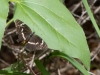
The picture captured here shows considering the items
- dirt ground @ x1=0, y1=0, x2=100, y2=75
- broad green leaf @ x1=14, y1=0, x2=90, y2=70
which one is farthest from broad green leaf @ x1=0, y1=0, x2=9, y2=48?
dirt ground @ x1=0, y1=0, x2=100, y2=75

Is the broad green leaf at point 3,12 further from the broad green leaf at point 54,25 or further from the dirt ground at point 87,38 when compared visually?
the dirt ground at point 87,38

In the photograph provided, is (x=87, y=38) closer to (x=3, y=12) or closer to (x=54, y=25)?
(x=54, y=25)

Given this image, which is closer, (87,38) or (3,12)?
(3,12)

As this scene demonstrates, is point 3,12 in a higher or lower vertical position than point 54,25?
higher

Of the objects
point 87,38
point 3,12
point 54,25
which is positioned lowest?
point 87,38

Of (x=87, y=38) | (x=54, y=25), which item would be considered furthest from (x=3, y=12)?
(x=87, y=38)

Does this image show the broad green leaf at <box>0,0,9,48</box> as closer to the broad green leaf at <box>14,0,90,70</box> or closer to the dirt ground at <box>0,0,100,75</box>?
the broad green leaf at <box>14,0,90,70</box>

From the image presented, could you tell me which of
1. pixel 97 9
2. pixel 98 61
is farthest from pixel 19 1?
pixel 98 61

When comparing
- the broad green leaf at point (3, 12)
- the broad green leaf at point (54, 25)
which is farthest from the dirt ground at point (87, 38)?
the broad green leaf at point (3, 12)

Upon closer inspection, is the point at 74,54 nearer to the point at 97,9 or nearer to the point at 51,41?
the point at 51,41
